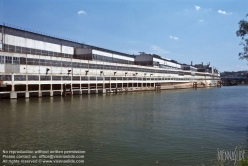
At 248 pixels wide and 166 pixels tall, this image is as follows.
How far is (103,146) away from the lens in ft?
59.0

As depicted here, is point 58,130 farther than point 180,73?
No

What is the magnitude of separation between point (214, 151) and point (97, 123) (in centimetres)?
1382

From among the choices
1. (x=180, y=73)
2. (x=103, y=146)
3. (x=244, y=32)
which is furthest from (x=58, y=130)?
(x=180, y=73)

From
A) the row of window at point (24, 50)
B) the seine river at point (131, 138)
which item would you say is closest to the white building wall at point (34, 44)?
the row of window at point (24, 50)

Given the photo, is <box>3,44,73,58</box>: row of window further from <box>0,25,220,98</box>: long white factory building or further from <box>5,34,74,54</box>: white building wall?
<box>5,34,74,54</box>: white building wall

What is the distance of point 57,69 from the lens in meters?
71.1

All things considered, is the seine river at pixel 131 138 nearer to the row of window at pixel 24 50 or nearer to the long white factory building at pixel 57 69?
the long white factory building at pixel 57 69

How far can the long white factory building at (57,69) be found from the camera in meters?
59.6

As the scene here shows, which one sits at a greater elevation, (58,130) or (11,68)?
(11,68)

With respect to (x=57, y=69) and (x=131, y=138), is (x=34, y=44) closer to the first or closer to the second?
(x=57, y=69)

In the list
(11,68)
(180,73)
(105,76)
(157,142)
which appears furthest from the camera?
(180,73)

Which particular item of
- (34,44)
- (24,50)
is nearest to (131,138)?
(24,50)

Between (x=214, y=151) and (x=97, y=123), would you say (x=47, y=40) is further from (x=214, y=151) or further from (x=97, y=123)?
(x=214, y=151)

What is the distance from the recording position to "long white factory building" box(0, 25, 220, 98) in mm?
59594
